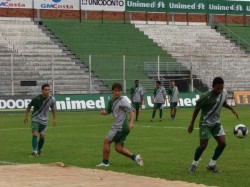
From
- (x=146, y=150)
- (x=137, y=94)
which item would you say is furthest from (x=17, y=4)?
(x=146, y=150)

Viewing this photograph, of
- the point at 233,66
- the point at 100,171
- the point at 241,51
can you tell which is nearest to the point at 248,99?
the point at 233,66

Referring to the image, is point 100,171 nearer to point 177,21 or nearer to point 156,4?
point 156,4

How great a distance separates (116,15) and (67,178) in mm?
52697

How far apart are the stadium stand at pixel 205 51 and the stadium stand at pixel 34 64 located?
900cm

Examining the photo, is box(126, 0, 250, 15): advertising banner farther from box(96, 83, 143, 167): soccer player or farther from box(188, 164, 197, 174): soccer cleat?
box(188, 164, 197, 174): soccer cleat

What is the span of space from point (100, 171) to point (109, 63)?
126 feet

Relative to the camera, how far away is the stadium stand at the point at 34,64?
48.4 metres

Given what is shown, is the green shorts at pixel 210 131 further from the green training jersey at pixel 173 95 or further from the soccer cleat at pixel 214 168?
the green training jersey at pixel 173 95

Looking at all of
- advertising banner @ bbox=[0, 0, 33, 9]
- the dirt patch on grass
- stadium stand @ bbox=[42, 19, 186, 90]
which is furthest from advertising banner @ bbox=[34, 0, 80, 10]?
the dirt patch on grass

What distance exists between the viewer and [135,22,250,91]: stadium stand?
57688mm

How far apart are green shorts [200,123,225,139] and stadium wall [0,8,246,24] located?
145 ft

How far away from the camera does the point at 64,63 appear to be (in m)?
53.2

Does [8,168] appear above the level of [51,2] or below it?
below

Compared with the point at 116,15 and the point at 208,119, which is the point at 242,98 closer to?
the point at 116,15
